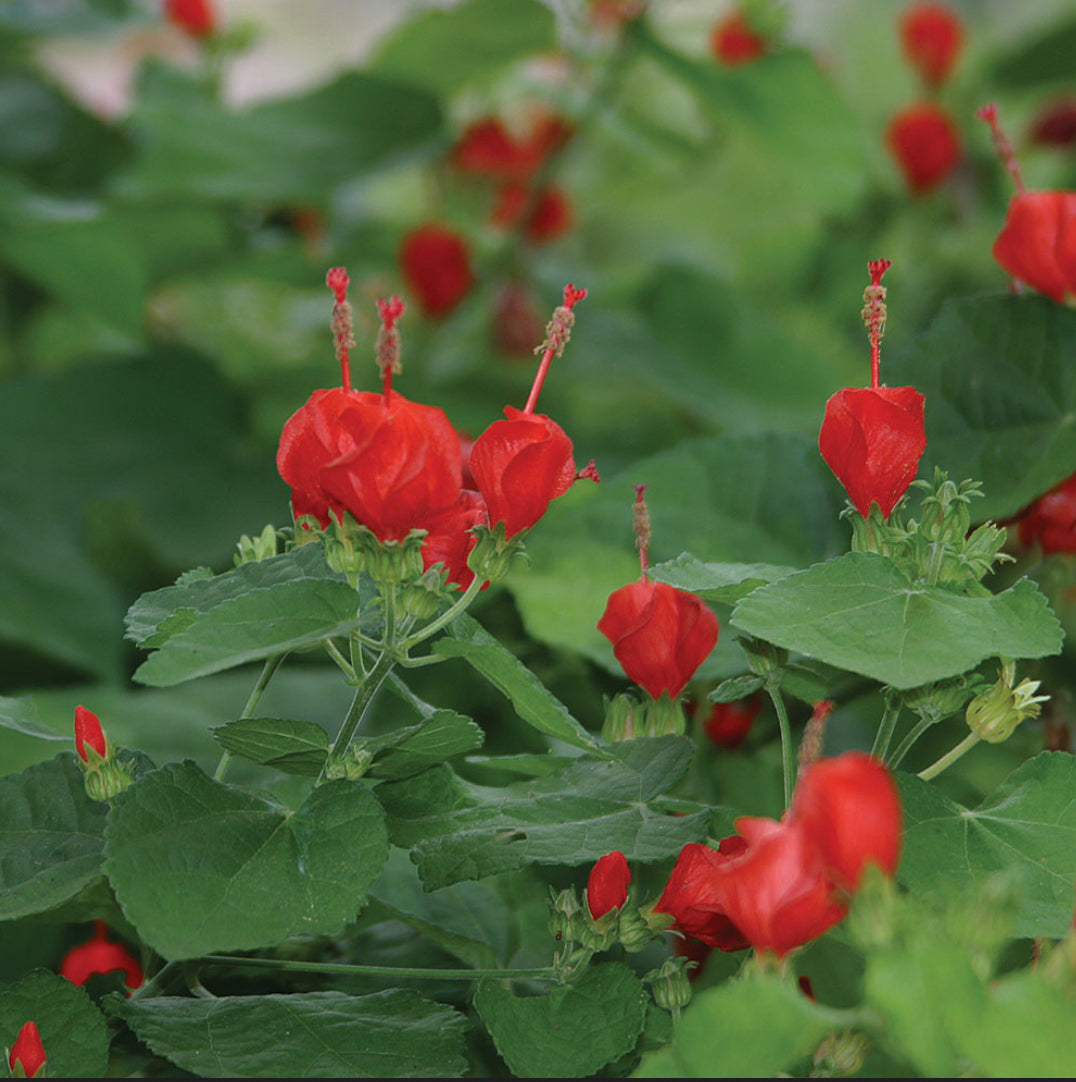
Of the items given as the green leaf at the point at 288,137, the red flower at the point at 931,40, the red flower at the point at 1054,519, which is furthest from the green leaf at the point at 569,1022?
the red flower at the point at 931,40

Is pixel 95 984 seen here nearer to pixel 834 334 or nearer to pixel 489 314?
pixel 489 314

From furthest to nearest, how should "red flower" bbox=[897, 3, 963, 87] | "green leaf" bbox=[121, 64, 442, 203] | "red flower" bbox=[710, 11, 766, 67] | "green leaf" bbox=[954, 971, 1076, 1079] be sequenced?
"red flower" bbox=[897, 3, 963, 87] → "red flower" bbox=[710, 11, 766, 67] → "green leaf" bbox=[121, 64, 442, 203] → "green leaf" bbox=[954, 971, 1076, 1079]

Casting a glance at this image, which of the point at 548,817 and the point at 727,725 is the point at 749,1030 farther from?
the point at 727,725

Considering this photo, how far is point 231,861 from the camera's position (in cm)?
31

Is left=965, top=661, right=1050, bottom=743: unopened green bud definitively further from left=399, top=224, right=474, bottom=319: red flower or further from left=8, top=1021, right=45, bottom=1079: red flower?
left=399, top=224, right=474, bottom=319: red flower

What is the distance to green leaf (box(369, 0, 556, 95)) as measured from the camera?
88 centimetres

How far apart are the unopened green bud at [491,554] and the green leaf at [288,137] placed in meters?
0.55

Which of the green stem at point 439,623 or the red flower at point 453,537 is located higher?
the red flower at point 453,537

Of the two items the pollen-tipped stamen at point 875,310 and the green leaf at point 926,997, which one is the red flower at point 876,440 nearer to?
the pollen-tipped stamen at point 875,310

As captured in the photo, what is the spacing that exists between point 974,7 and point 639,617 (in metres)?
2.21

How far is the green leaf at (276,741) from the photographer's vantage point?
1.07 ft

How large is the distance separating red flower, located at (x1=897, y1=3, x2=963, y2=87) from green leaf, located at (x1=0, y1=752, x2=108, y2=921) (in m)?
0.98

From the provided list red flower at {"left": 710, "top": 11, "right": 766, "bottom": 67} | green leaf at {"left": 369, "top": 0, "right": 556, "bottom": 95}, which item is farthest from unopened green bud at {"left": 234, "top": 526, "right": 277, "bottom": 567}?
red flower at {"left": 710, "top": 11, "right": 766, "bottom": 67}

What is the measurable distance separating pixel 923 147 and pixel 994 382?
23.6 inches
